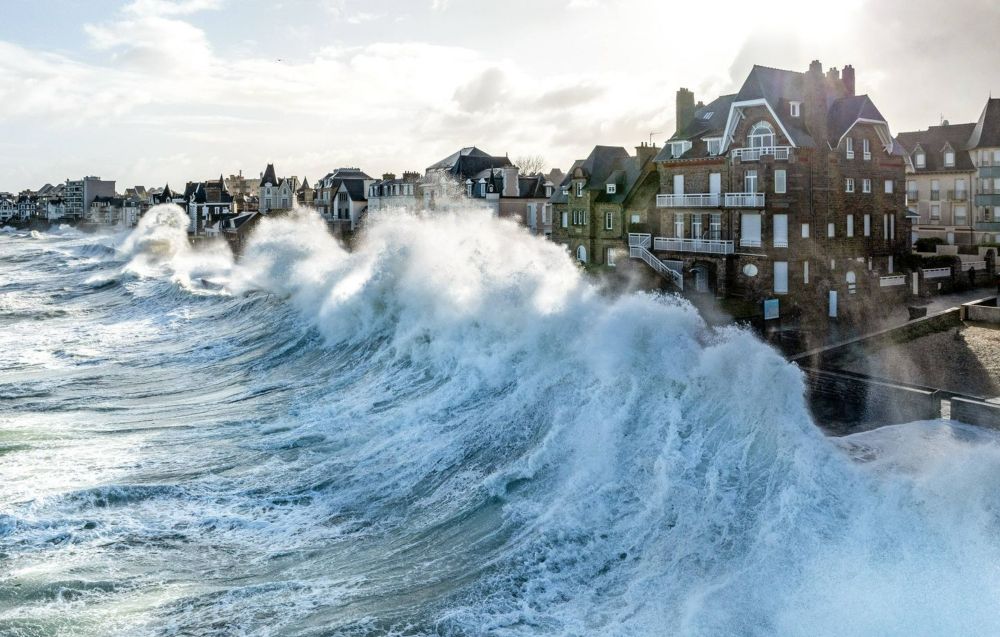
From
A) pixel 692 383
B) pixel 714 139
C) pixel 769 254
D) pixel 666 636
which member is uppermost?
pixel 714 139

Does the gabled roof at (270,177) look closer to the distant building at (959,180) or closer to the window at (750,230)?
the distant building at (959,180)

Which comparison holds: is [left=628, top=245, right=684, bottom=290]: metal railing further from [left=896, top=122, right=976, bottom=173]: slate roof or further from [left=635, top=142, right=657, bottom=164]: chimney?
[left=896, top=122, right=976, bottom=173]: slate roof

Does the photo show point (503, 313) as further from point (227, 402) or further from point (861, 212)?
point (861, 212)

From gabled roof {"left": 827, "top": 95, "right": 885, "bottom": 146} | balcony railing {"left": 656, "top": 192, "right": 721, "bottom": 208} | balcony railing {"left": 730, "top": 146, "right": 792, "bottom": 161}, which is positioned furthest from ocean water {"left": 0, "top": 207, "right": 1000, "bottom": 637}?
gabled roof {"left": 827, "top": 95, "right": 885, "bottom": 146}

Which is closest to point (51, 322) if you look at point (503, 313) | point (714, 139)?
point (503, 313)

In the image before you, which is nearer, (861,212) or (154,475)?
(154,475)

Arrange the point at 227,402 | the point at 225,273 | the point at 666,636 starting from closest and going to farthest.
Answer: the point at 666,636, the point at 227,402, the point at 225,273

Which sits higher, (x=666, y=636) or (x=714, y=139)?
(x=714, y=139)

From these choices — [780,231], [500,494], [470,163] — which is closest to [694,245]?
[780,231]
